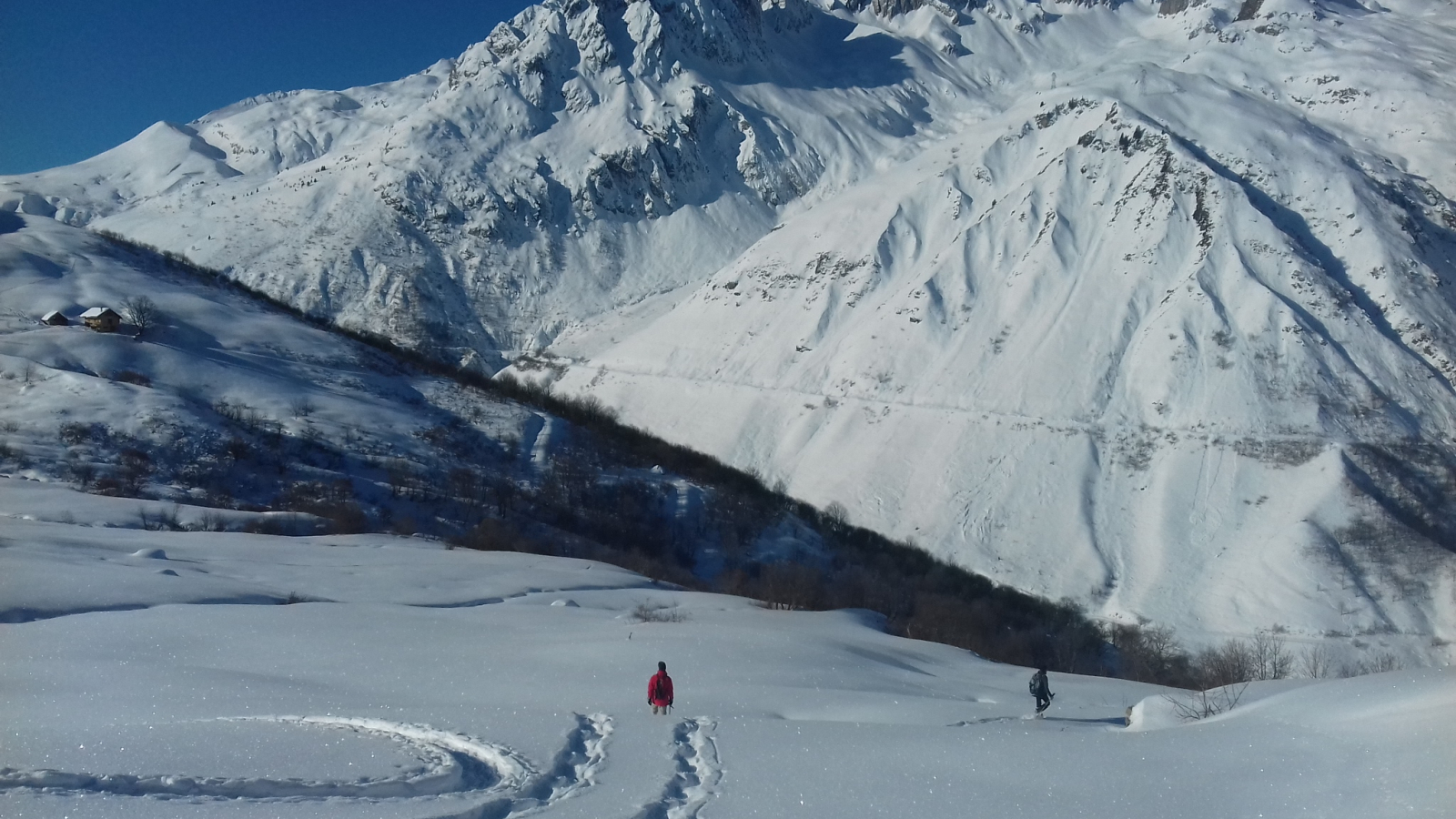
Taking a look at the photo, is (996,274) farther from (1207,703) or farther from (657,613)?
(1207,703)

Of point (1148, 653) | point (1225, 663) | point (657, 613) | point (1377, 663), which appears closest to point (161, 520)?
point (657, 613)

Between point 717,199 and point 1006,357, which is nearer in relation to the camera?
point 1006,357

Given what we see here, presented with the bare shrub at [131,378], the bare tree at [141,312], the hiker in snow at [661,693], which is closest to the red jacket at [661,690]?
the hiker in snow at [661,693]

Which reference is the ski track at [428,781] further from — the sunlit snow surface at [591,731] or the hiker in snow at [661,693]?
the hiker in snow at [661,693]

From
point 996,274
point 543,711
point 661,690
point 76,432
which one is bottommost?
point 543,711

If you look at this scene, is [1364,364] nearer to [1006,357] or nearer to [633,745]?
[1006,357]

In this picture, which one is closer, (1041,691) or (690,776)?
(690,776)

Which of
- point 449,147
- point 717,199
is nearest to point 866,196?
point 717,199
